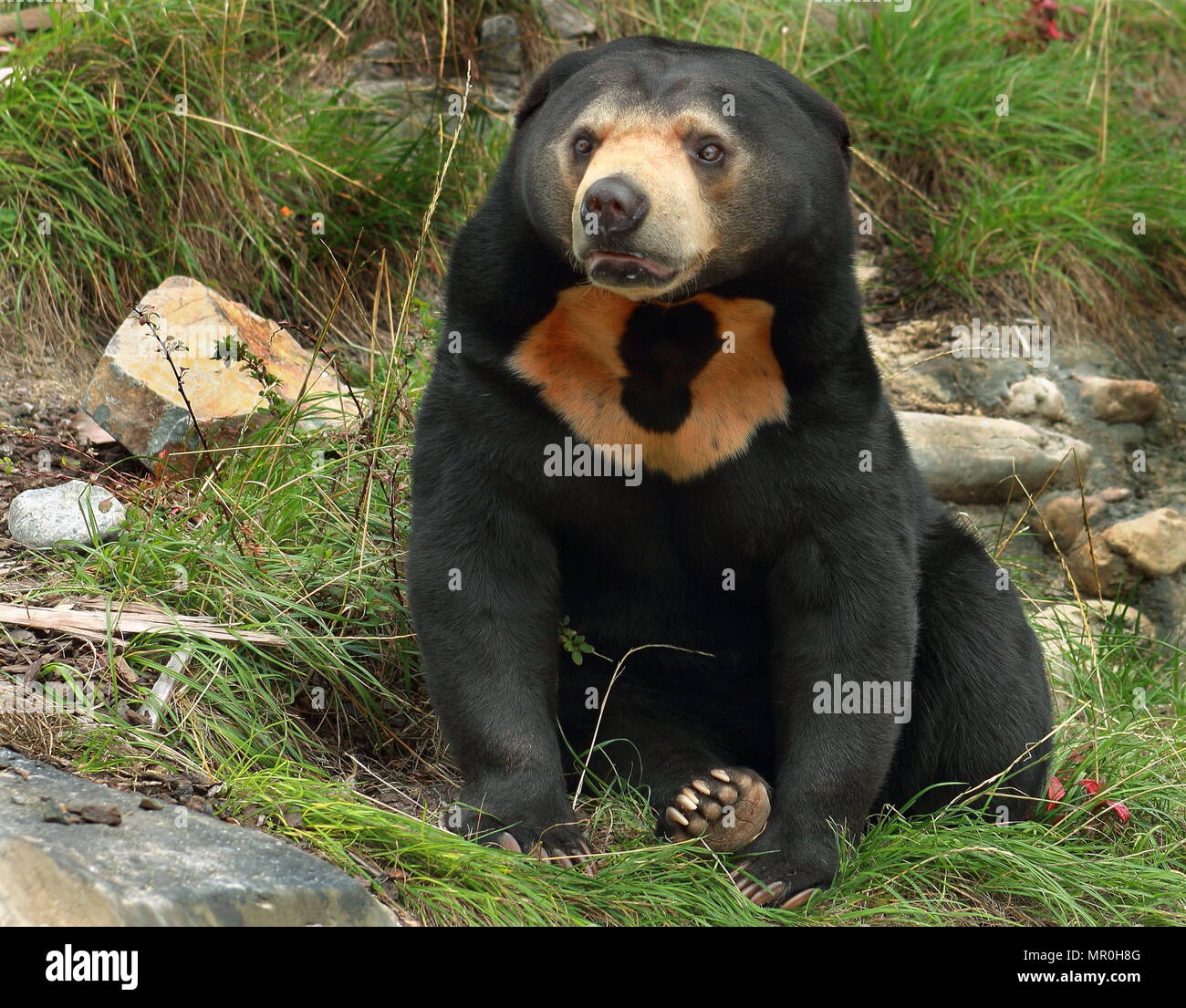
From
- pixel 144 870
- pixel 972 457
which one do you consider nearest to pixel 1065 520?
pixel 972 457

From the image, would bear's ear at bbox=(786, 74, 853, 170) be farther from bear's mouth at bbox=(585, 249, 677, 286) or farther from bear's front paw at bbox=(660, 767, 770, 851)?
bear's front paw at bbox=(660, 767, 770, 851)

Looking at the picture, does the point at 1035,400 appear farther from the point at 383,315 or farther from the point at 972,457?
the point at 383,315

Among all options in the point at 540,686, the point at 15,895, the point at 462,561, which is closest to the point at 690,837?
the point at 540,686

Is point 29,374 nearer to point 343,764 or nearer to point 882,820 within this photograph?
point 343,764

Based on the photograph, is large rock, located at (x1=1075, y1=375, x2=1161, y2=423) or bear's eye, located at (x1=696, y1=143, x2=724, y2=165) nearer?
bear's eye, located at (x1=696, y1=143, x2=724, y2=165)

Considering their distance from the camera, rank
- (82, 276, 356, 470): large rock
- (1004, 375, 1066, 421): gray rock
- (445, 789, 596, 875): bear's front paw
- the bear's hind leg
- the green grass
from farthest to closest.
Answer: (1004, 375, 1066, 421): gray rock
(82, 276, 356, 470): large rock
the bear's hind leg
the green grass
(445, 789, 596, 875): bear's front paw

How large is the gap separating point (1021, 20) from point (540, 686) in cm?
607

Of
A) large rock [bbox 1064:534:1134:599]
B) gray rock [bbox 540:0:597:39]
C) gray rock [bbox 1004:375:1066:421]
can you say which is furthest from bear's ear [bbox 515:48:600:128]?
gray rock [bbox 1004:375:1066:421]

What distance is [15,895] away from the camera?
2982mm

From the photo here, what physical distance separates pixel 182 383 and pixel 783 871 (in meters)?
3.01

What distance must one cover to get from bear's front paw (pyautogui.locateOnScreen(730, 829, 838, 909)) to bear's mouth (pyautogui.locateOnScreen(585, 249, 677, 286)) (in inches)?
58.0

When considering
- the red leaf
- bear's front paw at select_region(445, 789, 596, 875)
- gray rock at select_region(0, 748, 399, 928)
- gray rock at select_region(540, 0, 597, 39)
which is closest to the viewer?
gray rock at select_region(0, 748, 399, 928)

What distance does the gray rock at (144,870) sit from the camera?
2939mm

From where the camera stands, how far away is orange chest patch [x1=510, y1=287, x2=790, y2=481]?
3.83 metres
